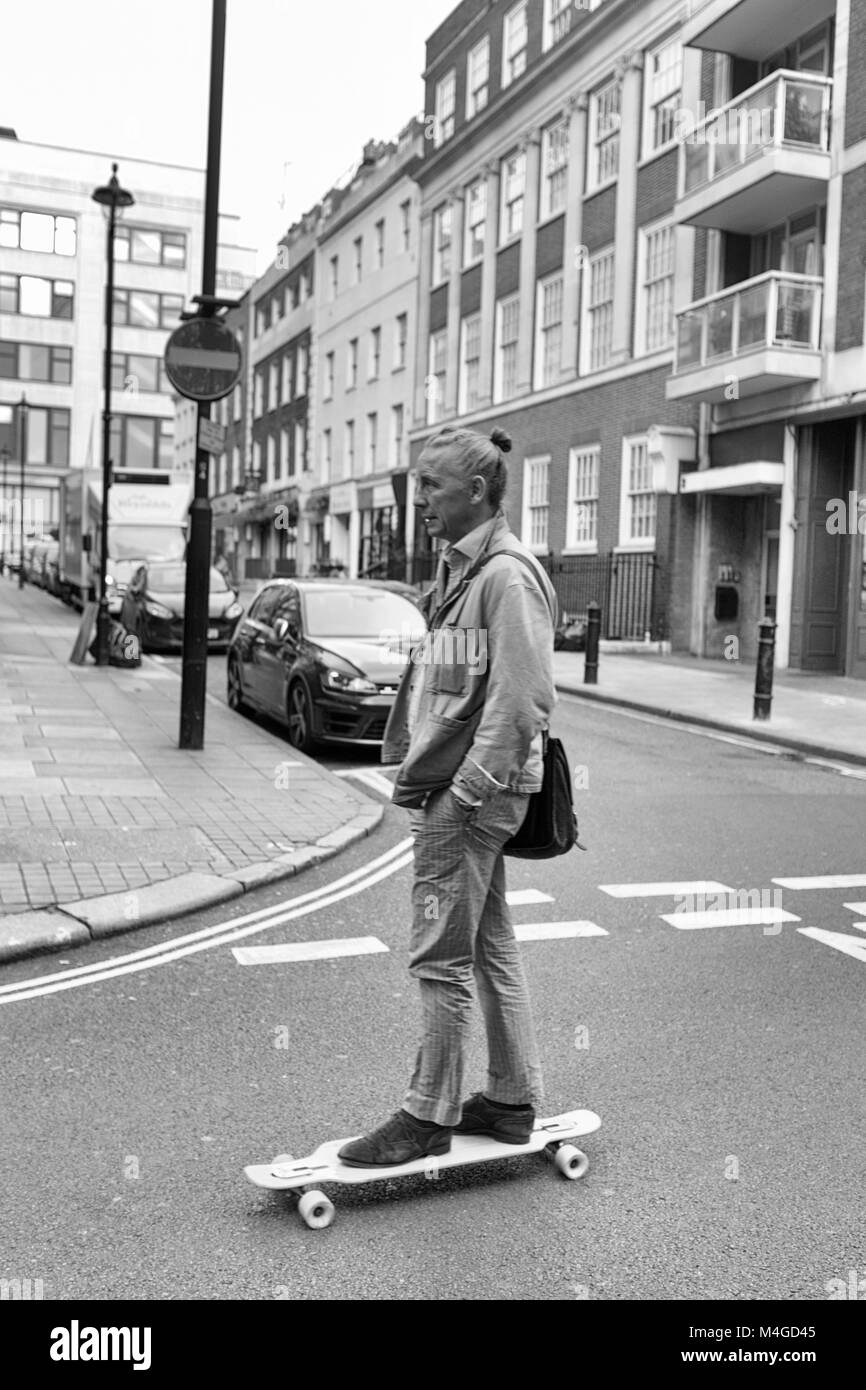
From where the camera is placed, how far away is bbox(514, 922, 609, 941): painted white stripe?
6199mm

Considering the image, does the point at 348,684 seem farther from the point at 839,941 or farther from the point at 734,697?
the point at 734,697

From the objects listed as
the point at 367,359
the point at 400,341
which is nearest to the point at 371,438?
the point at 367,359

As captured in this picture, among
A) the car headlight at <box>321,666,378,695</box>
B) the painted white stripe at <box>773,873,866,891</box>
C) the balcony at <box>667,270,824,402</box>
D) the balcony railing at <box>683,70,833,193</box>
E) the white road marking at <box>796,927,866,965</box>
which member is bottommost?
the white road marking at <box>796,927,866,965</box>

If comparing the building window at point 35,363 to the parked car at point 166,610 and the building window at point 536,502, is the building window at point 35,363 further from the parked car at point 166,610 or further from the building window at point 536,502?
the parked car at point 166,610

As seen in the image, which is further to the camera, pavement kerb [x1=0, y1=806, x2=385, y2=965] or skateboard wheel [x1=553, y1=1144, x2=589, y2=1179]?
pavement kerb [x1=0, y1=806, x2=385, y2=965]

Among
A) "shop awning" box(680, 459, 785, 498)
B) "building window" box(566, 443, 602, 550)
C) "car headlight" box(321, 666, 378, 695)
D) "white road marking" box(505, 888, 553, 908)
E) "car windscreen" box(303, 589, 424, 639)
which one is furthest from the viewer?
"building window" box(566, 443, 602, 550)

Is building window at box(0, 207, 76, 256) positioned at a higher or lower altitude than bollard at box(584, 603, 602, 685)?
higher

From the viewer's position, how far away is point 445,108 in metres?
36.3

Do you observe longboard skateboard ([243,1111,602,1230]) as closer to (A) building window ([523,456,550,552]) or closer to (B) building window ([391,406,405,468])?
(A) building window ([523,456,550,552])

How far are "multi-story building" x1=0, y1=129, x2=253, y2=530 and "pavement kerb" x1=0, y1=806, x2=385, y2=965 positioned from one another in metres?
74.1

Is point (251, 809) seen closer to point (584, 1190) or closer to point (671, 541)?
point (584, 1190)

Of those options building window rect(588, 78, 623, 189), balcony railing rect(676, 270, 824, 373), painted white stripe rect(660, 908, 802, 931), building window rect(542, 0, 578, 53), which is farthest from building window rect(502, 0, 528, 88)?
painted white stripe rect(660, 908, 802, 931)

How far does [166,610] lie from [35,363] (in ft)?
208

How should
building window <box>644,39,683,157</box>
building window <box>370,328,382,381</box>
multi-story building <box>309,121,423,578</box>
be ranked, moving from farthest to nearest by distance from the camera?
1. building window <box>370,328,382,381</box>
2. multi-story building <box>309,121,423,578</box>
3. building window <box>644,39,683,157</box>
